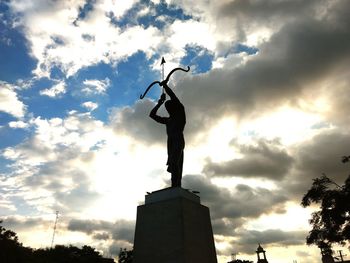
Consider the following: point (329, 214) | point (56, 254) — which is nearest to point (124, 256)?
point (56, 254)

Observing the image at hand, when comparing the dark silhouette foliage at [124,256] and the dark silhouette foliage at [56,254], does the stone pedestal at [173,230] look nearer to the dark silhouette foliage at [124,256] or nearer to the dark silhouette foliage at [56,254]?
the dark silhouette foliage at [56,254]

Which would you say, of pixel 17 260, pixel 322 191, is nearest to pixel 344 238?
pixel 322 191

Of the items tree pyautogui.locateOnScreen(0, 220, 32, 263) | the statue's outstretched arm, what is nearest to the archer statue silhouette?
the statue's outstretched arm

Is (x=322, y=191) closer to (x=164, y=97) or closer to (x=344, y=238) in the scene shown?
A: (x=344, y=238)

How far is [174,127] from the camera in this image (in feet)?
33.6

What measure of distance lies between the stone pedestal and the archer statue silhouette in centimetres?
81

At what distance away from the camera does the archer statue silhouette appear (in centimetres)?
974

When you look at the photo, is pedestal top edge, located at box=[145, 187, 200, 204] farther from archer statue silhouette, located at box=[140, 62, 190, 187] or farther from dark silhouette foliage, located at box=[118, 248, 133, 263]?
dark silhouette foliage, located at box=[118, 248, 133, 263]

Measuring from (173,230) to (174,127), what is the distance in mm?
3404

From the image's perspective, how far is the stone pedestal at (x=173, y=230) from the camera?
805cm

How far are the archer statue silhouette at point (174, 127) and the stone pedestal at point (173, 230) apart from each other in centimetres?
81

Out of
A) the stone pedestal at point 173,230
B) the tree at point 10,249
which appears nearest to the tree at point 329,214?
the stone pedestal at point 173,230

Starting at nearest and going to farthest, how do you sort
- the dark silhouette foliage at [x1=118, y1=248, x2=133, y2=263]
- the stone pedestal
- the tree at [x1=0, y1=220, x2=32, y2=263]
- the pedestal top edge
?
the stone pedestal → the pedestal top edge → the tree at [x1=0, y1=220, x2=32, y2=263] → the dark silhouette foliage at [x1=118, y1=248, x2=133, y2=263]

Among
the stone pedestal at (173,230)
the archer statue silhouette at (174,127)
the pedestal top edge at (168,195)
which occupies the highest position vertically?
the archer statue silhouette at (174,127)
